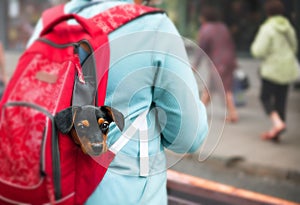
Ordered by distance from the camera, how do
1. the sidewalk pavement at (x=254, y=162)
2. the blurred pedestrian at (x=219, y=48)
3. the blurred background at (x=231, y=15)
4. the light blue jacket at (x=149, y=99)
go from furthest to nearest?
1. the blurred background at (x=231, y=15)
2. the blurred pedestrian at (x=219, y=48)
3. the sidewalk pavement at (x=254, y=162)
4. the light blue jacket at (x=149, y=99)

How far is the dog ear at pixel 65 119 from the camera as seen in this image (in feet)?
4.73

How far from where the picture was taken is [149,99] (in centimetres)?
164

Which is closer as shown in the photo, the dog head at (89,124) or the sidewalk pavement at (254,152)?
the dog head at (89,124)

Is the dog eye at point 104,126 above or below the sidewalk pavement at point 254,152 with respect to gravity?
above

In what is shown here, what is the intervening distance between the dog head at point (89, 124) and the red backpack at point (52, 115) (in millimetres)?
49

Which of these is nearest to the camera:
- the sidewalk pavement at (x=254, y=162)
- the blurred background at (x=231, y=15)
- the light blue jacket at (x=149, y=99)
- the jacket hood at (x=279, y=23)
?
the light blue jacket at (x=149, y=99)

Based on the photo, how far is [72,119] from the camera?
1.44m

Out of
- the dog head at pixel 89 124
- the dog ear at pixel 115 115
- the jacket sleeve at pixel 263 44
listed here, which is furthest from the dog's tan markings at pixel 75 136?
the jacket sleeve at pixel 263 44

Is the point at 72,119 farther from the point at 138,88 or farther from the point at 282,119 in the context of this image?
the point at 282,119

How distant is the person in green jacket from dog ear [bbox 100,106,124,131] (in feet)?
18.7

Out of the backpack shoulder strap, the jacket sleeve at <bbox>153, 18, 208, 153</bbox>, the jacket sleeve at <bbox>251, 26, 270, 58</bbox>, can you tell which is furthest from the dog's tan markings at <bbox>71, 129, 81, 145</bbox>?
the jacket sleeve at <bbox>251, 26, 270, 58</bbox>

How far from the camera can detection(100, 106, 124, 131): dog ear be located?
1.45 metres

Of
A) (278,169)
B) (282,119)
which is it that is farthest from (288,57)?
(278,169)

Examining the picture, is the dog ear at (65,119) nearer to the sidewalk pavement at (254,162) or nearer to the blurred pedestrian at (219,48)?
the sidewalk pavement at (254,162)
